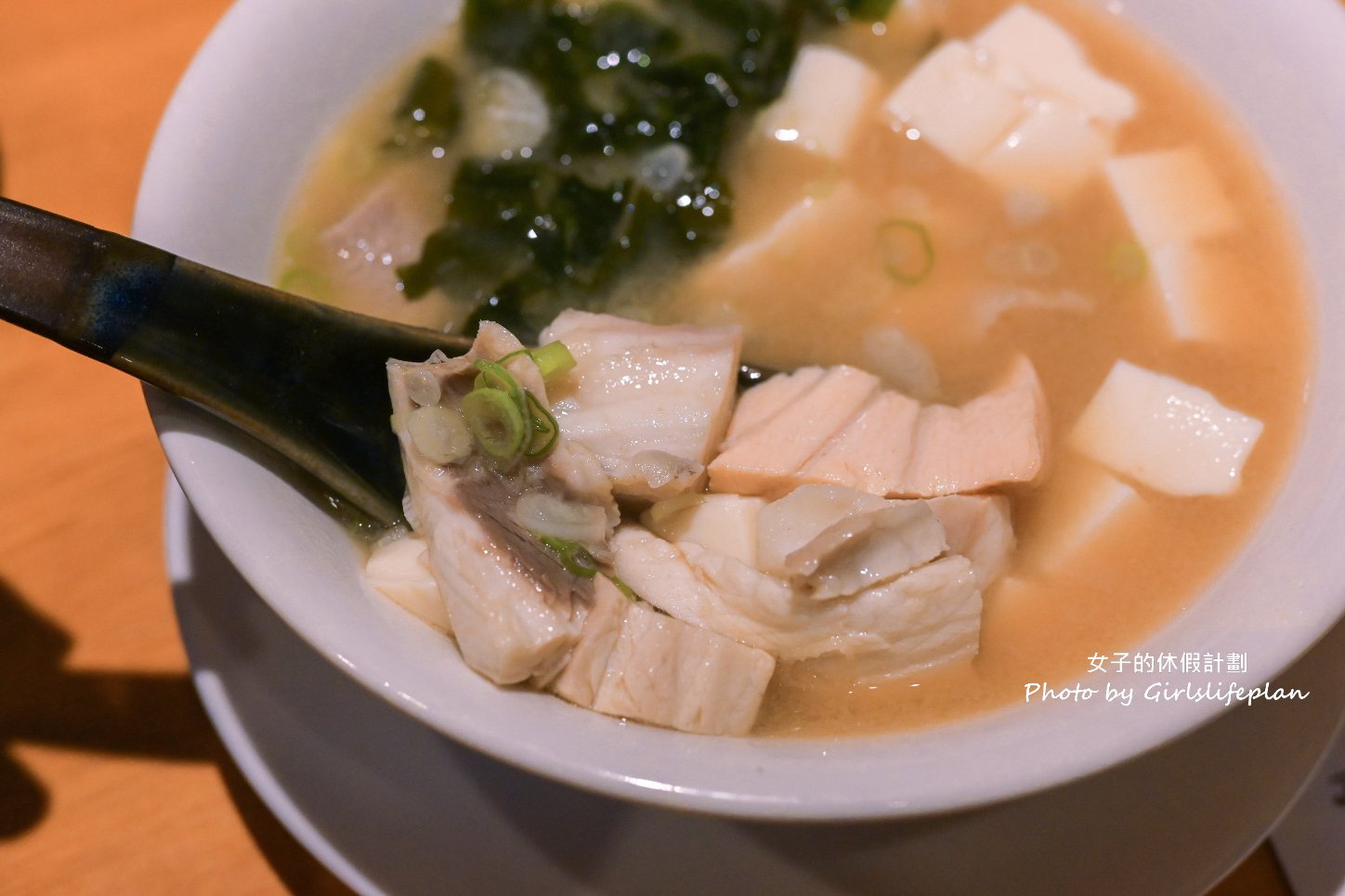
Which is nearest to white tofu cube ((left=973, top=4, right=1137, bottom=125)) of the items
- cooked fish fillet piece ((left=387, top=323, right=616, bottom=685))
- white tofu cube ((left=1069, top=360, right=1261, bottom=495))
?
white tofu cube ((left=1069, top=360, right=1261, bottom=495))

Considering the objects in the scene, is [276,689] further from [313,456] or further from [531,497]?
[531,497]

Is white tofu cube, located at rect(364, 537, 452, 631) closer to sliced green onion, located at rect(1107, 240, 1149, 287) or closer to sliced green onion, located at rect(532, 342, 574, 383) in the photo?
sliced green onion, located at rect(532, 342, 574, 383)

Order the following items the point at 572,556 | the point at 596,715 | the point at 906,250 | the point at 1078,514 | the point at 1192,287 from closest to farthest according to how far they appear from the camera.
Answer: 1. the point at 596,715
2. the point at 572,556
3. the point at 1078,514
4. the point at 1192,287
5. the point at 906,250

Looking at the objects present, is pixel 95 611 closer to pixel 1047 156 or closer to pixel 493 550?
pixel 493 550

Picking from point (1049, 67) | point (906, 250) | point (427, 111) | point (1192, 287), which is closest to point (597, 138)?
point (427, 111)

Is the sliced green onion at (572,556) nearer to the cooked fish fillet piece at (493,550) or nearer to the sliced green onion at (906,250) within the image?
the cooked fish fillet piece at (493,550)
